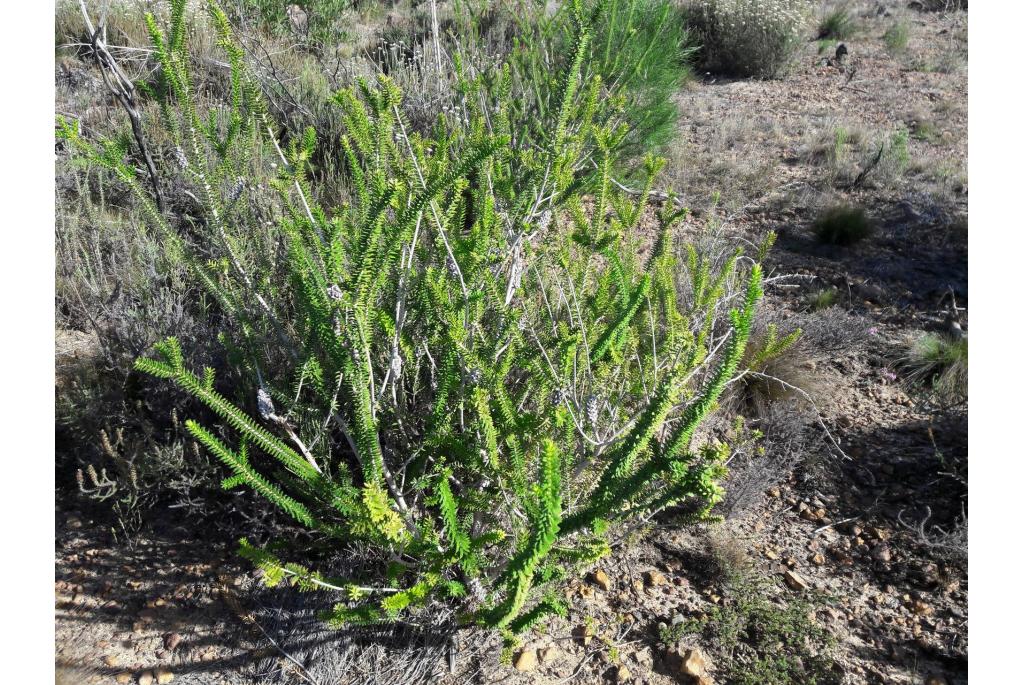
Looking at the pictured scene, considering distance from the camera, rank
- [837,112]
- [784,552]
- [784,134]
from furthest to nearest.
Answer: [837,112] < [784,134] < [784,552]

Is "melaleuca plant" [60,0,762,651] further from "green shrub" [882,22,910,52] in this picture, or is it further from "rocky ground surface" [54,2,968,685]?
"green shrub" [882,22,910,52]

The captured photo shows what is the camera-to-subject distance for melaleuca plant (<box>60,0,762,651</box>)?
1.39 m

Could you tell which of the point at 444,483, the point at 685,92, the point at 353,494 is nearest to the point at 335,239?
the point at 444,483

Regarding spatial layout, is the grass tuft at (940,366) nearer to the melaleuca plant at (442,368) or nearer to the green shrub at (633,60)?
the melaleuca plant at (442,368)

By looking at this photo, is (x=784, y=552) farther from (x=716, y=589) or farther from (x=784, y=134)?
(x=784, y=134)

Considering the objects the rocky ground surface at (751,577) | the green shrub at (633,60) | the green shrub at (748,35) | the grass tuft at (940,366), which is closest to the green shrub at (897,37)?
the green shrub at (748,35)

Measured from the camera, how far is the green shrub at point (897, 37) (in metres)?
8.30

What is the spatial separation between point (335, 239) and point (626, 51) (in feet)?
9.83

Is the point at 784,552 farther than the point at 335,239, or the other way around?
the point at 784,552

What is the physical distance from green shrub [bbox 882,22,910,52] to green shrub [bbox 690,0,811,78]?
1364 millimetres

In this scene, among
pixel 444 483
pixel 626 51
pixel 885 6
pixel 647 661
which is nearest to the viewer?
pixel 444 483

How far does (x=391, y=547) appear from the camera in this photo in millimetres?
1537

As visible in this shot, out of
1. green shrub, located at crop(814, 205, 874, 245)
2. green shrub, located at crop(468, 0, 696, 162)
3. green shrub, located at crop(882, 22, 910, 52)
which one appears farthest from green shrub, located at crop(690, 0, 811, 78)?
green shrub, located at crop(814, 205, 874, 245)

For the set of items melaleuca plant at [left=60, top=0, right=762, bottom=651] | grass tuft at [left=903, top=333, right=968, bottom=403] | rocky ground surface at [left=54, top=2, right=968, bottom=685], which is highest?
melaleuca plant at [left=60, top=0, right=762, bottom=651]
